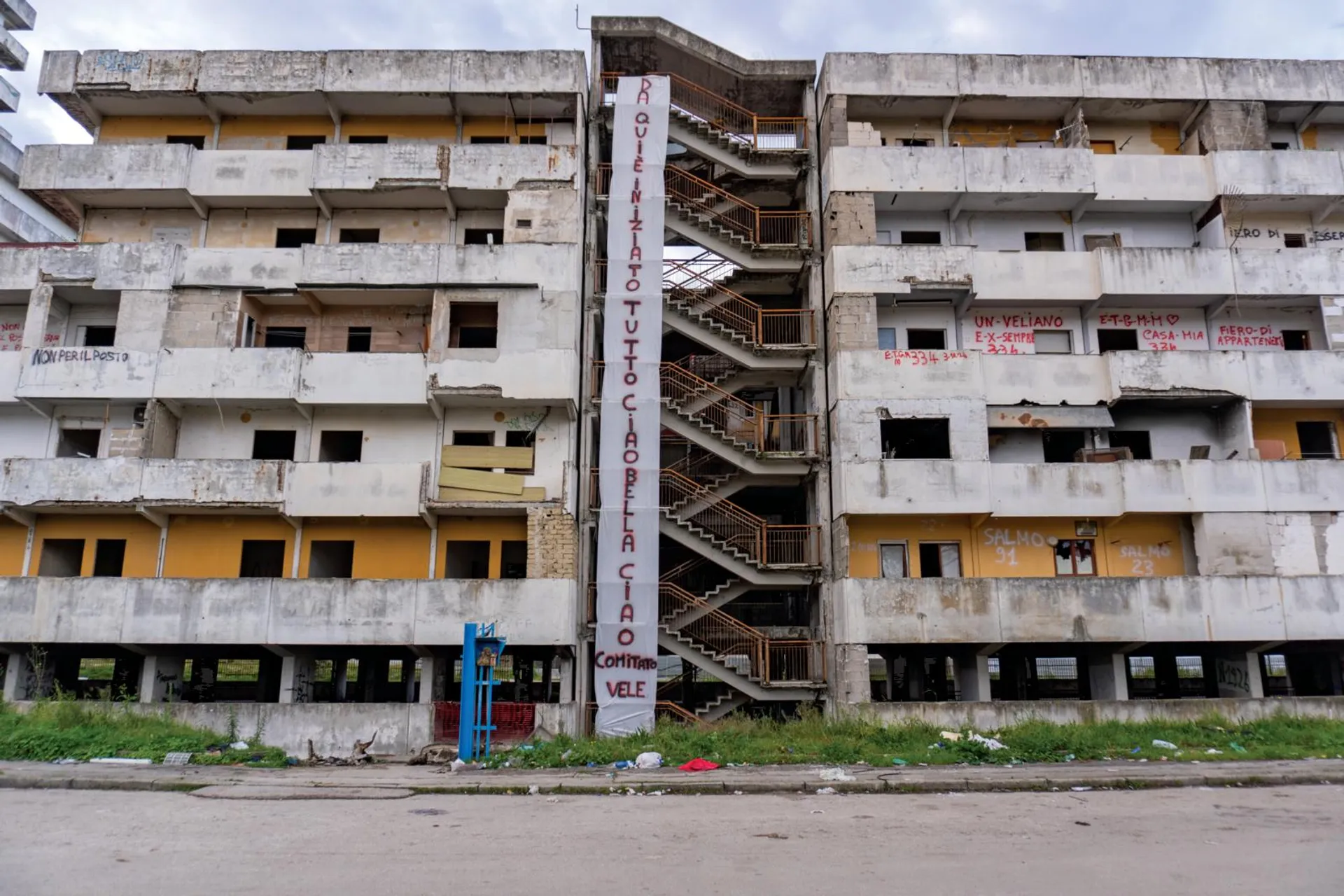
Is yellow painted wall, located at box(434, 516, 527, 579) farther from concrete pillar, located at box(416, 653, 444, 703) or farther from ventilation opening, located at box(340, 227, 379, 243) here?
ventilation opening, located at box(340, 227, 379, 243)

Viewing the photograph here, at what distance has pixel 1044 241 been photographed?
26.8 m

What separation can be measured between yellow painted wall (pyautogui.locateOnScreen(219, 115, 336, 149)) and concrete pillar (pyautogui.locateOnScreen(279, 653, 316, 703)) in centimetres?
1523

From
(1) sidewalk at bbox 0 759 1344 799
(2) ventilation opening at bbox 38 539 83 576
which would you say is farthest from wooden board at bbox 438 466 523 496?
(2) ventilation opening at bbox 38 539 83 576

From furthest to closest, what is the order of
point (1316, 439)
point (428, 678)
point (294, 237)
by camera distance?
point (294, 237), point (1316, 439), point (428, 678)

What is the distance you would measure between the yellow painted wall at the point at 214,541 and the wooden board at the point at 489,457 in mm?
4770

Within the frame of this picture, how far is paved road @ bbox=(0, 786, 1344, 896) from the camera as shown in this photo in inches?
344

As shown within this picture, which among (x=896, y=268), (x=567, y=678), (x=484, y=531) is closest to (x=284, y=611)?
(x=484, y=531)

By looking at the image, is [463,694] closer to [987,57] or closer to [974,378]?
[974,378]

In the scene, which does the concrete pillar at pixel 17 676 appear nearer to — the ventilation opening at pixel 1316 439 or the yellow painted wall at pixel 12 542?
the yellow painted wall at pixel 12 542

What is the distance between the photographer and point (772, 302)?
28062 mm

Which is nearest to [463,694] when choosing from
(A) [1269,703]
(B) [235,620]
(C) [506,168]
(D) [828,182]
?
(B) [235,620]

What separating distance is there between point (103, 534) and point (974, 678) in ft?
78.2

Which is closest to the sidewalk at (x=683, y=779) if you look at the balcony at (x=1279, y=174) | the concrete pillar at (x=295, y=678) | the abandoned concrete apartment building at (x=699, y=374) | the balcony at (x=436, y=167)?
the abandoned concrete apartment building at (x=699, y=374)

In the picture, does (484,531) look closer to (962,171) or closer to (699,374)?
(699,374)
